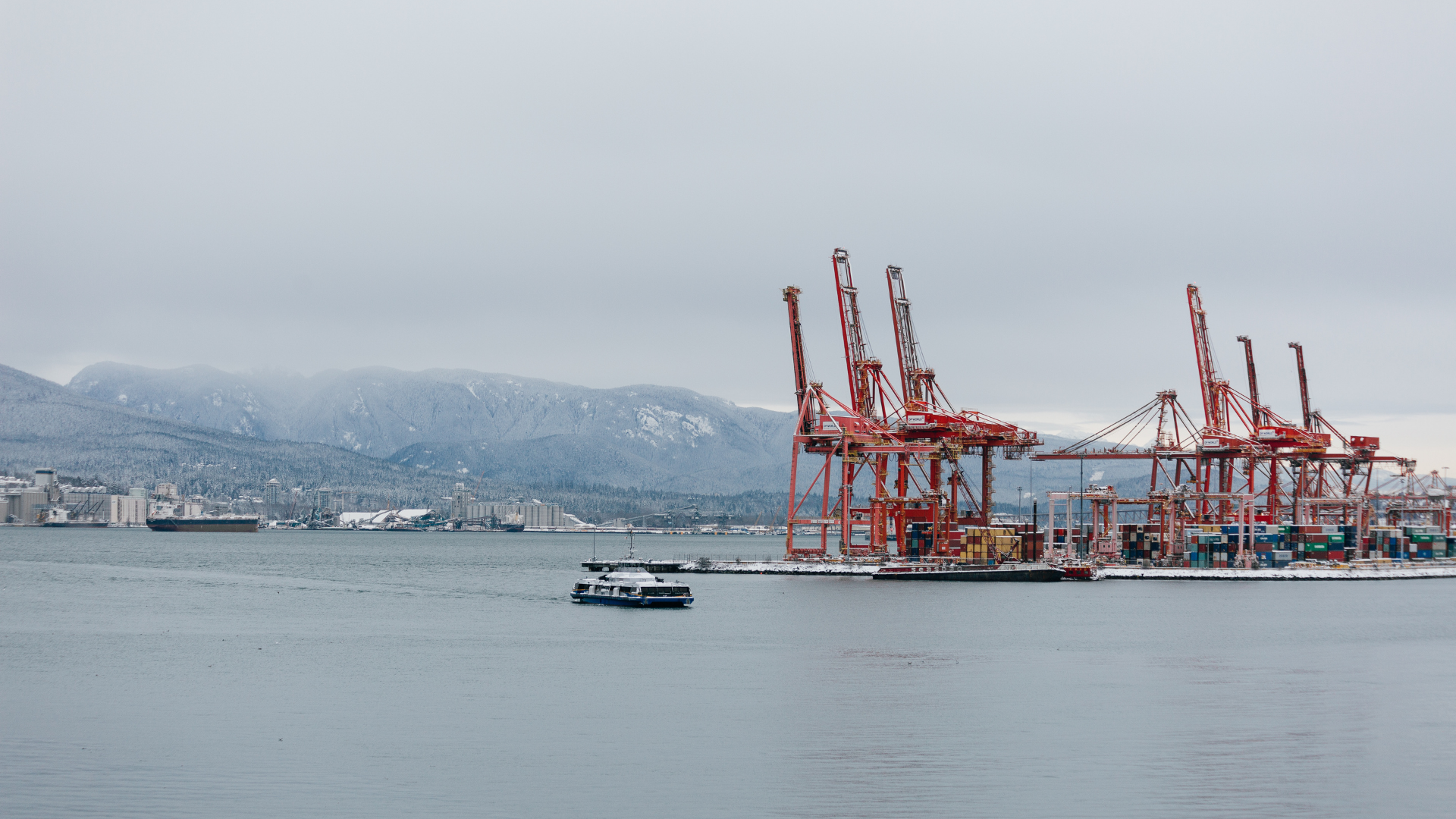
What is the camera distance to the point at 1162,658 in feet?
156

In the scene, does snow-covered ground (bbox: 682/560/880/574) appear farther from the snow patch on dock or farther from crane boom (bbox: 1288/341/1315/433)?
crane boom (bbox: 1288/341/1315/433)

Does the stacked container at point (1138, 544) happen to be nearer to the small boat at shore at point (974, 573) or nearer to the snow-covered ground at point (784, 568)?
the small boat at shore at point (974, 573)

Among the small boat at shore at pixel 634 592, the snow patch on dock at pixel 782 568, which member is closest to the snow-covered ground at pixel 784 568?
the snow patch on dock at pixel 782 568

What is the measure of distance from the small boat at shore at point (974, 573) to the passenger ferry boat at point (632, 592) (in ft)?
79.8

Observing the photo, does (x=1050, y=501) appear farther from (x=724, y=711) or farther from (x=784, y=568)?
(x=724, y=711)

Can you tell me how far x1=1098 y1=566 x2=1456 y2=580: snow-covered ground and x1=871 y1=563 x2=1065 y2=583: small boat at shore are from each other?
522 cm

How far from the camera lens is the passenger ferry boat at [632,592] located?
235 ft

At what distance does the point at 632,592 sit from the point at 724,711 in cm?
3794

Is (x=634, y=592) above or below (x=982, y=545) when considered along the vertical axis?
below

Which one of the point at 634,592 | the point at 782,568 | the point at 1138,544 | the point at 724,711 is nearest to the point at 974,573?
the point at 782,568

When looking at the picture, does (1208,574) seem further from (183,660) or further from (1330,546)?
(183,660)

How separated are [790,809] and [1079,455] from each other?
9394 cm

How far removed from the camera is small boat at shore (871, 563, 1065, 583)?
3740 inches

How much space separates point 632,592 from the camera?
71938mm
